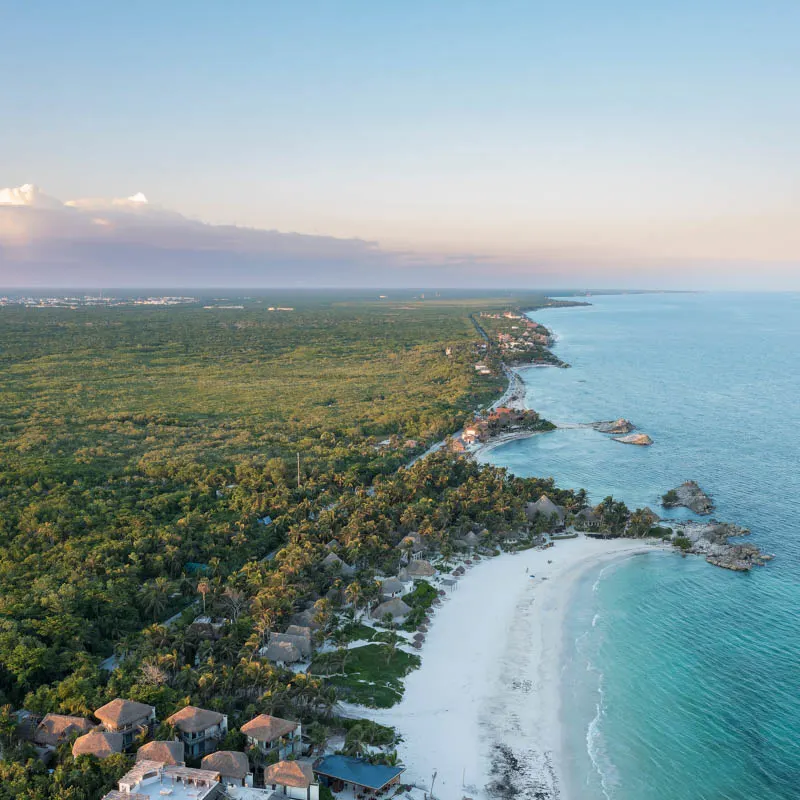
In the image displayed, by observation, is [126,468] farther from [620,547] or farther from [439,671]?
[620,547]

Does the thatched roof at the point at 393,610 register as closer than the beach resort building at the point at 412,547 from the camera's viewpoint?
Yes

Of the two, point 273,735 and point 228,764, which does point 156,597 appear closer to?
point 273,735

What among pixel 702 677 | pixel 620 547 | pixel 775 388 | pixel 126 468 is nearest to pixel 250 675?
pixel 702 677

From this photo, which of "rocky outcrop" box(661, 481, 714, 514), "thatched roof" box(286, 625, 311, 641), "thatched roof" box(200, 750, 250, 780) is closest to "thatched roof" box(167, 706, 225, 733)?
"thatched roof" box(200, 750, 250, 780)

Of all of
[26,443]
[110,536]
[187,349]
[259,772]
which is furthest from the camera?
[187,349]

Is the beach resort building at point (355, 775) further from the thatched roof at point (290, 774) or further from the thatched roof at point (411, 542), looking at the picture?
the thatched roof at point (411, 542)

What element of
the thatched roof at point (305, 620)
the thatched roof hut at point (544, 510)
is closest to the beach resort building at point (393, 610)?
the thatched roof at point (305, 620)
